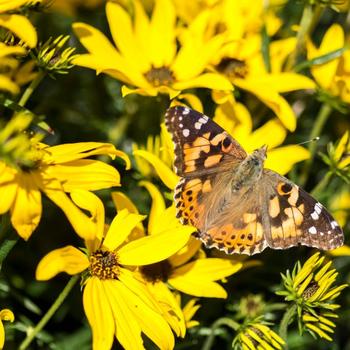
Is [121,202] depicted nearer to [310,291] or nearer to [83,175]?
[83,175]

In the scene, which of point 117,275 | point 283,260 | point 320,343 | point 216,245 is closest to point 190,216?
point 216,245

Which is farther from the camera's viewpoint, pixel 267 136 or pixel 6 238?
pixel 267 136

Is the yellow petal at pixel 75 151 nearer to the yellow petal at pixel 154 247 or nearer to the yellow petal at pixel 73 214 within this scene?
the yellow petal at pixel 73 214

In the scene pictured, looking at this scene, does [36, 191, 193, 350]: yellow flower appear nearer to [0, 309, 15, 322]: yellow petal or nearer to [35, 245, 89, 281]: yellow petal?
[35, 245, 89, 281]: yellow petal

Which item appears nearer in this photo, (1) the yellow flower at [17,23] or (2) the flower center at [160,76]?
(1) the yellow flower at [17,23]

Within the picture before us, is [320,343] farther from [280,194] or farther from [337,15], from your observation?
[337,15]

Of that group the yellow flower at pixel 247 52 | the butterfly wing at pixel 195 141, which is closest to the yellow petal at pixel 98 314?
the butterfly wing at pixel 195 141

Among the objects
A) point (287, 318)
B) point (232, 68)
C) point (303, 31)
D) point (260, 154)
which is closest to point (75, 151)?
point (260, 154)
